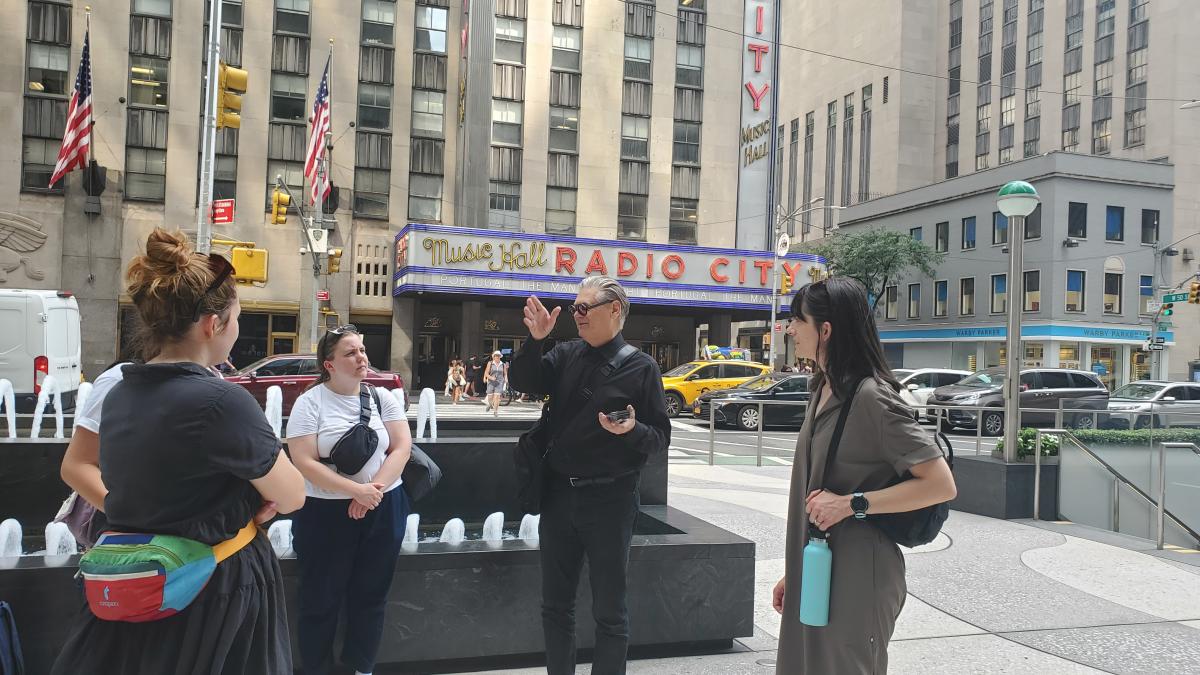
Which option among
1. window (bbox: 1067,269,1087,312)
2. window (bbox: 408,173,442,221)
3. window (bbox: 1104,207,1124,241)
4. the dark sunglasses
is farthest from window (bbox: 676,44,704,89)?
the dark sunglasses

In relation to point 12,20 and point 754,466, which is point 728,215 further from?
point 12,20

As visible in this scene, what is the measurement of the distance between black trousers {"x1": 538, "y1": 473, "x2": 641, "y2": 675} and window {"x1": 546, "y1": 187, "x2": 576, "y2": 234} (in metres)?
32.3

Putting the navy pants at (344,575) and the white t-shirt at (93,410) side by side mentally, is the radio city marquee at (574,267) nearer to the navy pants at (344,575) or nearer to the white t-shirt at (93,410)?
the navy pants at (344,575)

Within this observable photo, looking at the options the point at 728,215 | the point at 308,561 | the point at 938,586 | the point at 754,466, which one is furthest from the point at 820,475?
the point at 728,215

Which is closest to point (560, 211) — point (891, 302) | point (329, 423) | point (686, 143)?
point (686, 143)

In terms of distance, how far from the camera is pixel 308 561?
397cm

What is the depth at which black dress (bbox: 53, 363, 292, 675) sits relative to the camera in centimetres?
223

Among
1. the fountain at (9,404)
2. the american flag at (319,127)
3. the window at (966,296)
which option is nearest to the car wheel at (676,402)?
the american flag at (319,127)

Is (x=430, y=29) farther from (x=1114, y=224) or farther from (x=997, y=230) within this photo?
(x=1114, y=224)

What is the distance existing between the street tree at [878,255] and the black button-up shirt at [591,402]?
150 ft

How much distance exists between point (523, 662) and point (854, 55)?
7333 cm

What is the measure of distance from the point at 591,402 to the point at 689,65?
35.8 metres

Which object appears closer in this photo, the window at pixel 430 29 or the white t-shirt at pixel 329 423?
the white t-shirt at pixel 329 423

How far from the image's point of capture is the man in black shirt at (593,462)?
3.77m
